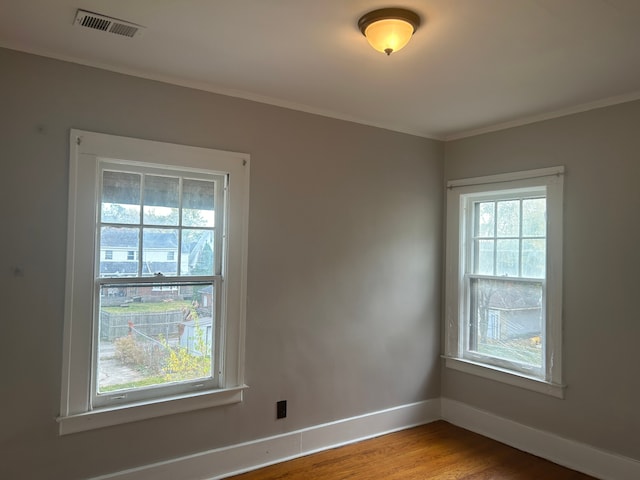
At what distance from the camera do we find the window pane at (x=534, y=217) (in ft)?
11.3

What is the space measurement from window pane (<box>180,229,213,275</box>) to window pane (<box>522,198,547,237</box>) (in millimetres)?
2366

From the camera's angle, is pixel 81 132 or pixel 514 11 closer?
pixel 514 11

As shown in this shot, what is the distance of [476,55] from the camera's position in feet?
7.75

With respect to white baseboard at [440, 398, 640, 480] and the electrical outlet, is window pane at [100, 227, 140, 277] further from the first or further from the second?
white baseboard at [440, 398, 640, 480]

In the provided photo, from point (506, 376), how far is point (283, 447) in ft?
5.86

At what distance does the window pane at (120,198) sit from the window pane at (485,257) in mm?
2726

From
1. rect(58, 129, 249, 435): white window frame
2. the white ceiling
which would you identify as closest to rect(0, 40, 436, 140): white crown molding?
the white ceiling

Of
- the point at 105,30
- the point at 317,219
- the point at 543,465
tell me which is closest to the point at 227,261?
the point at 317,219

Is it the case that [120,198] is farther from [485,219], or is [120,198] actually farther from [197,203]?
[485,219]

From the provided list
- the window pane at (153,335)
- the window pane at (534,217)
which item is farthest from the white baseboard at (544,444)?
the window pane at (153,335)

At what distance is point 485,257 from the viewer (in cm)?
386

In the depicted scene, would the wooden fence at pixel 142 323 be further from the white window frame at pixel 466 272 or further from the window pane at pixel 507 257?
the window pane at pixel 507 257

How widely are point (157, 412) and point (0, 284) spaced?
1.10 meters

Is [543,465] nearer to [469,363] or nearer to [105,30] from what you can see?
[469,363]
